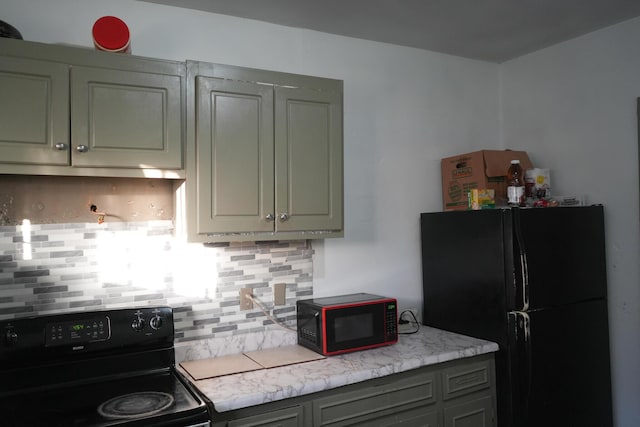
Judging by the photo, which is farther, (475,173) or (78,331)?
(475,173)

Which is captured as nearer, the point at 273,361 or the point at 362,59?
the point at 273,361

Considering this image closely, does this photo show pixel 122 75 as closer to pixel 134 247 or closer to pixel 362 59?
pixel 134 247

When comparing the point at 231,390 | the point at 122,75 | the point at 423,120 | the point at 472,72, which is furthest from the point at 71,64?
the point at 472,72

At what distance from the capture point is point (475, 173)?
2.90 m

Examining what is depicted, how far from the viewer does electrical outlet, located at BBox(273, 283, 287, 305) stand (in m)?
2.61

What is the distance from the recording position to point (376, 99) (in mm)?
2982

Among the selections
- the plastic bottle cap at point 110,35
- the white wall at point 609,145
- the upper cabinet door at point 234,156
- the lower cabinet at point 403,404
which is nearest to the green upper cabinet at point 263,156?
the upper cabinet door at point 234,156

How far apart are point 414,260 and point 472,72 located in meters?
1.35

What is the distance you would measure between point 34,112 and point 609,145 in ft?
9.45

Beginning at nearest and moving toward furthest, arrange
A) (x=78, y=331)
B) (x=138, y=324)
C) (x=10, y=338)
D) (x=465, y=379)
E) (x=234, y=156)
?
(x=10, y=338) < (x=78, y=331) < (x=138, y=324) < (x=234, y=156) < (x=465, y=379)

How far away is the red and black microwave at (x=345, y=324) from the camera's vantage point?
2361 millimetres

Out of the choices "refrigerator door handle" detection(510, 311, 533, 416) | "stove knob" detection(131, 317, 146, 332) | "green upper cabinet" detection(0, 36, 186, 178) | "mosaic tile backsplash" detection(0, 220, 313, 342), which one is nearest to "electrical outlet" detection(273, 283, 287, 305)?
"mosaic tile backsplash" detection(0, 220, 313, 342)

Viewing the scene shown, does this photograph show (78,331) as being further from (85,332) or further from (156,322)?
(156,322)

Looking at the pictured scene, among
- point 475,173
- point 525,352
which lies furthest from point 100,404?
point 475,173
